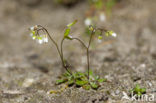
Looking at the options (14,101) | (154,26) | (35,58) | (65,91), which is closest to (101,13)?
(154,26)

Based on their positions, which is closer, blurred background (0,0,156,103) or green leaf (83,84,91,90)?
green leaf (83,84,91,90)

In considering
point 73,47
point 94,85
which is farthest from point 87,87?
point 73,47

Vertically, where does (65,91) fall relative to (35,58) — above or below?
above

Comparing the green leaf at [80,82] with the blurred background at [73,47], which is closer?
the green leaf at [80,82]

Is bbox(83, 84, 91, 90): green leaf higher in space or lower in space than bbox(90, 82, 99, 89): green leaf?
lower

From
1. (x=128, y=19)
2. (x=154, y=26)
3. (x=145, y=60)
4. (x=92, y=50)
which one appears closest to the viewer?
(x=145, y=60)

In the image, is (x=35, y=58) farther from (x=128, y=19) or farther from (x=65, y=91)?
(x=128, y=19)

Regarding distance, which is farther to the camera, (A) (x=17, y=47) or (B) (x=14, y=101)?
(A) (x=17, y=47)

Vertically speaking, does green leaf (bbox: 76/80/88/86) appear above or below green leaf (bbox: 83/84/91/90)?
above
